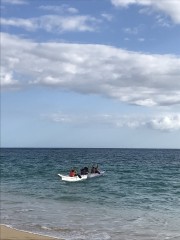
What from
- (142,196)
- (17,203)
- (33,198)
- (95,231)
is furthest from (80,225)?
(142,196)

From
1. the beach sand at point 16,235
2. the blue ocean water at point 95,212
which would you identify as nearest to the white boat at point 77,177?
the blue ocean water at point 95,212

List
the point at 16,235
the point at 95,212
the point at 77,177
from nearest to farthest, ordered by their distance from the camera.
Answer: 1. the point at 16,235
2. the point at 95,212
3. the point at 77,177

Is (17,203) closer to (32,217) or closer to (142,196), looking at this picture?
(32,217)

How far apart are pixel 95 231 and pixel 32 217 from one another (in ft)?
13.4

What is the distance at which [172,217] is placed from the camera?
→ 68.6ft

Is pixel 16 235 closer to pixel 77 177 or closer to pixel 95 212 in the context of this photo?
pixel 95 212

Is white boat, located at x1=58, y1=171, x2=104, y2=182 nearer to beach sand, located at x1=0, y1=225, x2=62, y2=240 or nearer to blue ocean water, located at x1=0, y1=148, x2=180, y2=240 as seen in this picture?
blue ocean water, located at x1=0, y1=148, x2=180, y2=240

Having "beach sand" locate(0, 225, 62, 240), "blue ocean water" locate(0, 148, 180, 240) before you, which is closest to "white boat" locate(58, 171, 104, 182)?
"blue ocean water" locate(0, 148, 180, 240)

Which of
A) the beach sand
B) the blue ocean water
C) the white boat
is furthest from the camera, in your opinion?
the white boat

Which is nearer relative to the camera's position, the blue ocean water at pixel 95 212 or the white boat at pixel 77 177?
the blue ocean water at pixel 95 212

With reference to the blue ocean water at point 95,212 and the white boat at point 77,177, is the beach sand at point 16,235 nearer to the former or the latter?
the blue ocean water at point 95,212

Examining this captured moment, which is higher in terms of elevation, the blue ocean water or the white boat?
the white boat

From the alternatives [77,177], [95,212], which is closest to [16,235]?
[95,212]

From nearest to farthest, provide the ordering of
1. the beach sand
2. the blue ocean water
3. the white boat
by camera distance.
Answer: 1. the beach sand
2. the blue ocean water
3. the white boat
